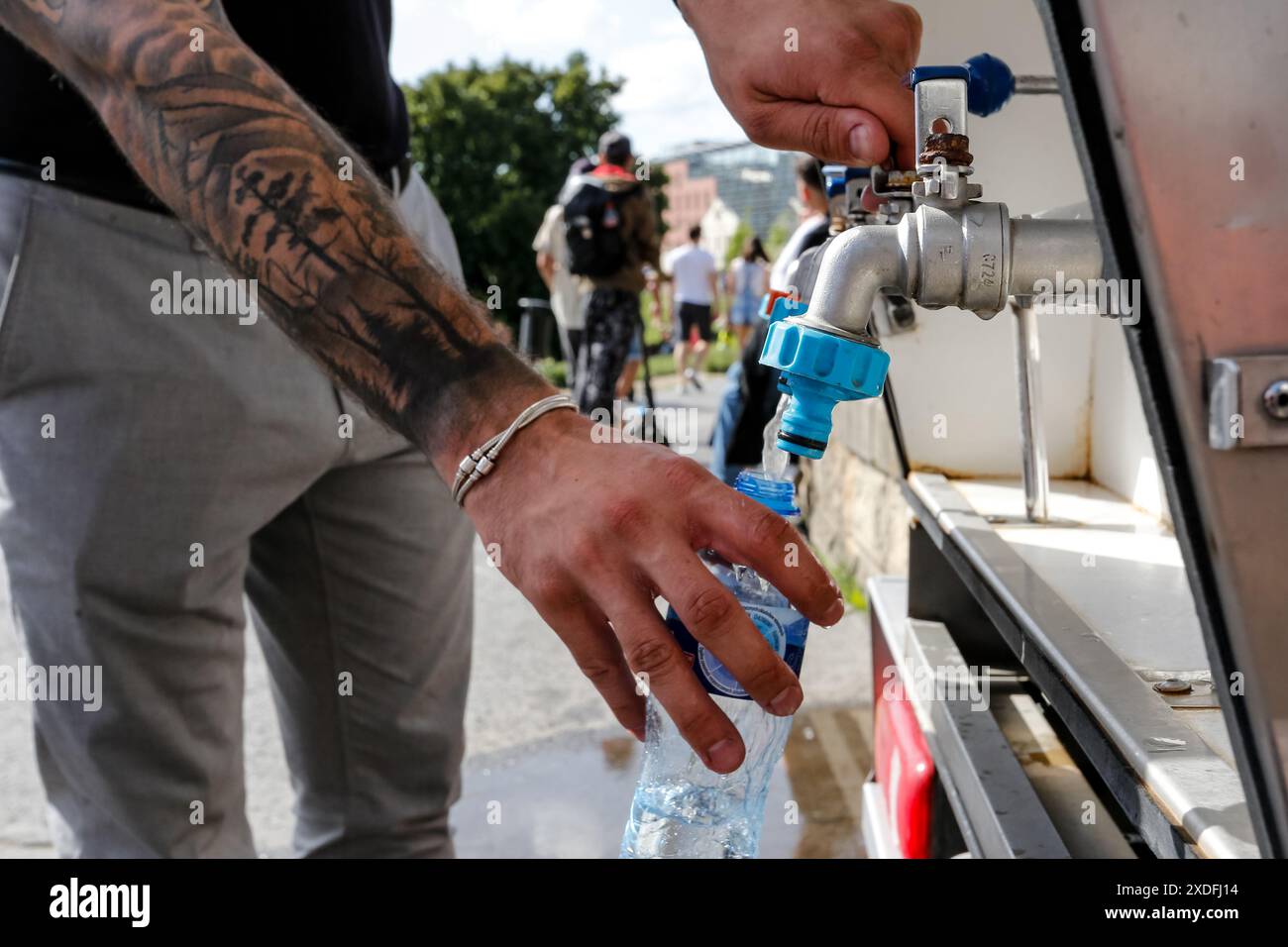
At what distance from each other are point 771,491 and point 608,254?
6455 millimetres

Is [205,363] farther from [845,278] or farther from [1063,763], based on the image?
[1063,763]

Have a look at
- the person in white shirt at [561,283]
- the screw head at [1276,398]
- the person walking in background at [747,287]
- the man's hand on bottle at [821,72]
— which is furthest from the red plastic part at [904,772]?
the person walking in background at [747,287]

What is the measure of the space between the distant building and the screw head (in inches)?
154

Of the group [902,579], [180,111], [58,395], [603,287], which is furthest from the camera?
[603,287]

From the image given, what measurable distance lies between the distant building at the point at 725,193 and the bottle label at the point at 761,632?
3.65 meters

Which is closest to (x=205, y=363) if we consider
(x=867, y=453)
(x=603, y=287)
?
(x=867, y=453)

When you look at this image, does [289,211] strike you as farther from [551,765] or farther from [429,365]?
[551,765]

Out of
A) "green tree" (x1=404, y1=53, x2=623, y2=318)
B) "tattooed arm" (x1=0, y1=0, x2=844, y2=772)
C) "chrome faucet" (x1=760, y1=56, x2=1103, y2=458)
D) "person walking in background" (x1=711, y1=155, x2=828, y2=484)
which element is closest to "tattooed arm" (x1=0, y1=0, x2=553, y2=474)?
"tattooed arm" (x1=0, y1=0, x2=844, y2=772)

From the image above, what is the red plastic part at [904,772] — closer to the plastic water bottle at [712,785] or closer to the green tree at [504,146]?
the plastic water bottle at [712,785]

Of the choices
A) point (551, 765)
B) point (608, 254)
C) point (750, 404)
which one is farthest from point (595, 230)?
point (551, 765)

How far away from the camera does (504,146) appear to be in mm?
28688
